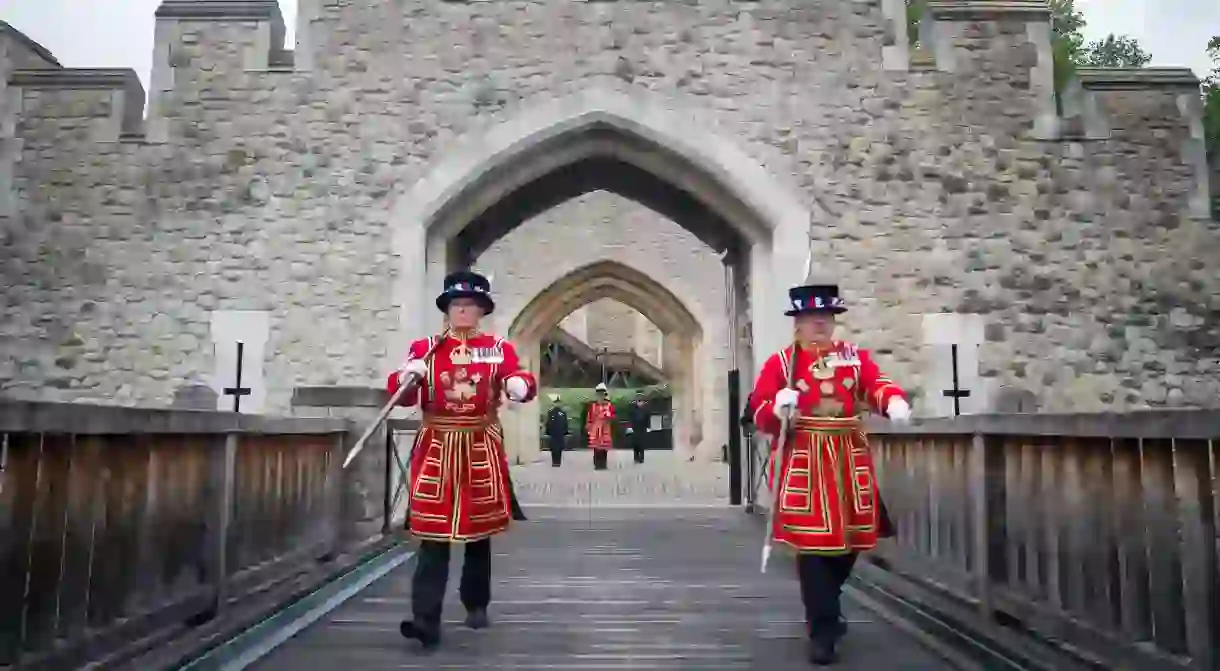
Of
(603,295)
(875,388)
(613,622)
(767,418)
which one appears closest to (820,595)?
(767,418)

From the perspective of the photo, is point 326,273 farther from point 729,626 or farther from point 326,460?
point 729,626

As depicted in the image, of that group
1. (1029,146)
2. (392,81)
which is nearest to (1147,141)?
(1029,146)

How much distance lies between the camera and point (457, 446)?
3.98 metres

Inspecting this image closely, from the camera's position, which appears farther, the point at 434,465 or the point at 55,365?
the point at 55,365

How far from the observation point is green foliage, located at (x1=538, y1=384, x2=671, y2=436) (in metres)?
29.9

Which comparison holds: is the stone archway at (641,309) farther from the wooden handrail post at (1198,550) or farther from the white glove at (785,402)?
the wooden handrail post at (1198,550)

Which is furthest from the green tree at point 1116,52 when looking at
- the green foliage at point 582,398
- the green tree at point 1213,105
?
the green foliage at point 582,398

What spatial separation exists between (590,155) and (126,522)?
6985mm

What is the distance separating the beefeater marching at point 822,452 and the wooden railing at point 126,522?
2026mm

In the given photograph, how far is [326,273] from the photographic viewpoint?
898 cm

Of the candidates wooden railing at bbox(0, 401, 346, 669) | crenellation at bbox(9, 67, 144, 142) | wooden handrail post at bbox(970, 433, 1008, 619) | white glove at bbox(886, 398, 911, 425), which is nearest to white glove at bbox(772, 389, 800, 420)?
white glove at bbox(886, 398, 911, 425)

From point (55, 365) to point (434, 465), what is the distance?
21.5ft

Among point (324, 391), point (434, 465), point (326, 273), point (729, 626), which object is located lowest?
point (729, 626)

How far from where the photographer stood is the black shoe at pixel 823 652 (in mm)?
3660
